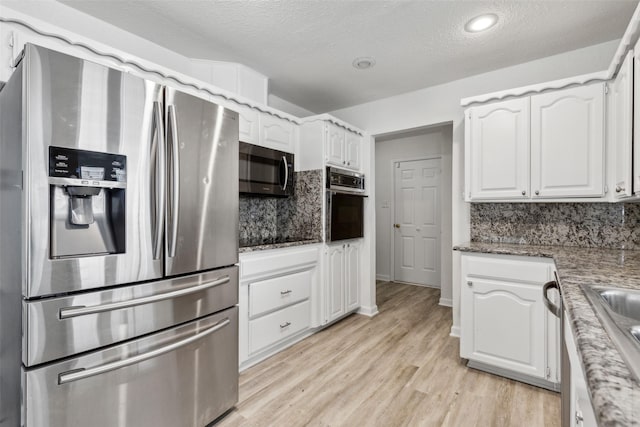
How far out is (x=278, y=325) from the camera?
255 centimetres

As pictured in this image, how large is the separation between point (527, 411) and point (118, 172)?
2545mm

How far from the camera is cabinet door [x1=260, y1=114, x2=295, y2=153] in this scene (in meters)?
2.79

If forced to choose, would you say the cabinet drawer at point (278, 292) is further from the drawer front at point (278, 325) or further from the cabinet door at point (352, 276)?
the cabinet door at point (352, 276)

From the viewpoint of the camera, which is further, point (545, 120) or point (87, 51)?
point (545, 120)

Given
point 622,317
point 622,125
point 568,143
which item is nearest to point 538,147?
point 568,143

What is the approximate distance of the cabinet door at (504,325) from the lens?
2.04 metres

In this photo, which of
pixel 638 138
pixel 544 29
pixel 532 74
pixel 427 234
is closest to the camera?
pixel 638 138

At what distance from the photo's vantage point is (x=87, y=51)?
5.63 feet

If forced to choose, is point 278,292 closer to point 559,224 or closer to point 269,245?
point 269,245

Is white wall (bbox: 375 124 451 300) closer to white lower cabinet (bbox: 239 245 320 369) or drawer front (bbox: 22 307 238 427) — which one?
white lower cabinet (bbox: 239 245 320 369)

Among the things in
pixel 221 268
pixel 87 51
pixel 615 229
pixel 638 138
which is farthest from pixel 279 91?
pixel 615 229

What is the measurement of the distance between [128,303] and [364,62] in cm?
252

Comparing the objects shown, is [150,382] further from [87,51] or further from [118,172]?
[87,51]

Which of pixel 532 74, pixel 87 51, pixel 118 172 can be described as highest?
pixel 532 74
